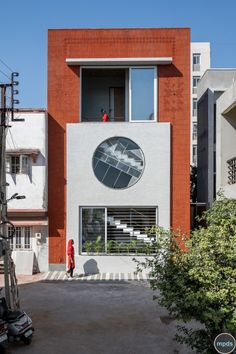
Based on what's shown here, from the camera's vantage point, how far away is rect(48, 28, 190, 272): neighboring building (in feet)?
57.8

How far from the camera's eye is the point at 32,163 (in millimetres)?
17641

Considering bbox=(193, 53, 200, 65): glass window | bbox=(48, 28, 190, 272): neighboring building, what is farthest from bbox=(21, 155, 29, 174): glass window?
bbox=(193, 53, 200, 65): glass window

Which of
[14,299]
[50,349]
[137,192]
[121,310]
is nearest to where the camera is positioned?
[50,349]

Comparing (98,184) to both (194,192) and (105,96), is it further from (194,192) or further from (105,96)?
(194,192)

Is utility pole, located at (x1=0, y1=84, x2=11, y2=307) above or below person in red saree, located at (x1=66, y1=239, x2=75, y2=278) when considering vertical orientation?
above

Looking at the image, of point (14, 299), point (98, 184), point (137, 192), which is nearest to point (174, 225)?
point (137, 192)

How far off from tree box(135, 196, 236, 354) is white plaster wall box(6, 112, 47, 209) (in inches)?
439

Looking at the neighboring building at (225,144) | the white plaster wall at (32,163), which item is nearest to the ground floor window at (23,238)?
the white plaster wall at (32,163)

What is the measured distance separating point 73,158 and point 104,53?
4464mm

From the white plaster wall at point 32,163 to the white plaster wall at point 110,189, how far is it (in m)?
1.04

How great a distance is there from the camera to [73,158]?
17766 mm

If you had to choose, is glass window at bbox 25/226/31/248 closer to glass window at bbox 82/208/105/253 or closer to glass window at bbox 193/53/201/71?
glass window at bbox 82/208/105/253

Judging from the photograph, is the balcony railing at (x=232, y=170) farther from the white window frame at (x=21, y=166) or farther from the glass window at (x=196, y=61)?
the glass window at (x=196, y=61)

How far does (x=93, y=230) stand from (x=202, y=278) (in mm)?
11676
